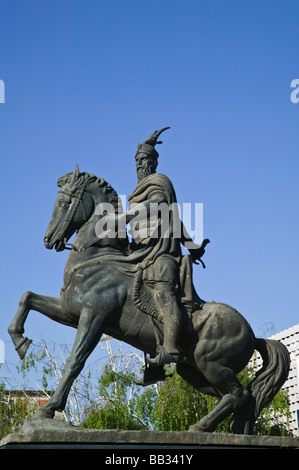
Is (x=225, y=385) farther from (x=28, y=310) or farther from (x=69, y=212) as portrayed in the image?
(x=69, y=212)

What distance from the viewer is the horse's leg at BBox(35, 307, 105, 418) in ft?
23.7

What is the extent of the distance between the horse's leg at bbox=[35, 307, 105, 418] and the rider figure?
0.68 meters

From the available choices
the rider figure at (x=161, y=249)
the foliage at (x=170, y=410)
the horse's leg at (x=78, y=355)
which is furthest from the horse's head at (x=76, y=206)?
the foliage at (x=170, y=410)

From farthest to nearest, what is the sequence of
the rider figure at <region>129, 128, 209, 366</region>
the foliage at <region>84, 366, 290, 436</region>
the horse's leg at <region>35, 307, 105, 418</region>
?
the foliage at <region>84, 366, 290, 436</region> < the rider figure at <region>129, 128, 209, 366</region> < the horse's leg at <region>35, 307, 105, 418</region>

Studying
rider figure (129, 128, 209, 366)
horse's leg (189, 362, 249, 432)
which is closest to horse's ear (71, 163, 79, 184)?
rider figure (129, 128, 209, 366)

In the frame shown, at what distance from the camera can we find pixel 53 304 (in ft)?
26.3

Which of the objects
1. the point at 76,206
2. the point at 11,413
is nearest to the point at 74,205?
the point at 76,206

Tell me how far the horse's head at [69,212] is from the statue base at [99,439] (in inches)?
80.8

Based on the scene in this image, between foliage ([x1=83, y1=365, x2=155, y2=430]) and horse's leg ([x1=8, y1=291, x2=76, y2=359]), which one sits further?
foliage ([x1=83, y1=365, x2=155, y2=430])

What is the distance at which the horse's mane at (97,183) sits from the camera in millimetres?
8266

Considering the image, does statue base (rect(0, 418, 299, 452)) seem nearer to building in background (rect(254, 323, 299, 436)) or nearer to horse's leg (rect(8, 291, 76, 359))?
horse's leg (rect(8, 291, 76, 359))

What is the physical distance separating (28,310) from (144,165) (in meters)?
2.27
